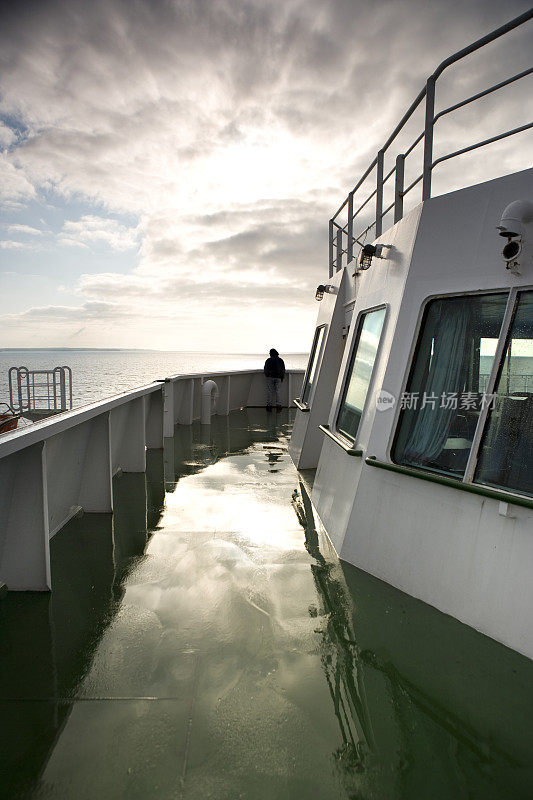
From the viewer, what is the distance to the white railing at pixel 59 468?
360 cm

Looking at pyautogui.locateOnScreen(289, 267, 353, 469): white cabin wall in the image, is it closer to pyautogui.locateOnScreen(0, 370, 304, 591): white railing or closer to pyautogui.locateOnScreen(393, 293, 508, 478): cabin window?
pyautogui.locateOnScreen(0, 370, 304, 591): white railing

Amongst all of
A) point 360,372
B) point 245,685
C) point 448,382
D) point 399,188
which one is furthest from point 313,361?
point 245,685

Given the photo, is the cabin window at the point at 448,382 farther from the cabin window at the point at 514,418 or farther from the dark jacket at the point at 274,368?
the dark jacket at the point at 274,368

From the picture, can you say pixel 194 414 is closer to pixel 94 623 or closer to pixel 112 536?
pixel 112 536

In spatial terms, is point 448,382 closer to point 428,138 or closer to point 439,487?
point 439,487

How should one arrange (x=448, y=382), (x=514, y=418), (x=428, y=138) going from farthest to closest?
(x=428, y=138)
(x=448, y=382)
(x=514, y=418)

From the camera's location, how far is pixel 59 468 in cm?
486

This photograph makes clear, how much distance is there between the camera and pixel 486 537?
10.8ft

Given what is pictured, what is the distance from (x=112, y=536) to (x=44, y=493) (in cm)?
140

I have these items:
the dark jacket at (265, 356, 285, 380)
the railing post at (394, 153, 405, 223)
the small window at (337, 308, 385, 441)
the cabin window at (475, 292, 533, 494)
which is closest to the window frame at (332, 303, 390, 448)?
the small window at (337, 308, 385, 441)

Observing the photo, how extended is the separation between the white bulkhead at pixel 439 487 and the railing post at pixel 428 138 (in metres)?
0.18

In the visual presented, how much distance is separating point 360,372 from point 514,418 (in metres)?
2.11

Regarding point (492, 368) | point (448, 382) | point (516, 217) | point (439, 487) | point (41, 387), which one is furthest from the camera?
point (41, 387)

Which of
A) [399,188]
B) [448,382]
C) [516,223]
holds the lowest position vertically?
[448,382]
